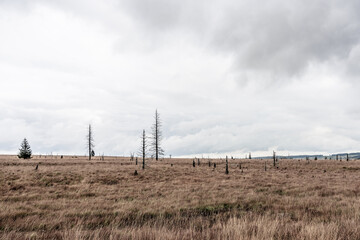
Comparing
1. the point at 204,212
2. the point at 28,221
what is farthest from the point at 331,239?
the point at 28,221

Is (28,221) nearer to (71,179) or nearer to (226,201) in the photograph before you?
(226,201)

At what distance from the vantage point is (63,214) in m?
9.61

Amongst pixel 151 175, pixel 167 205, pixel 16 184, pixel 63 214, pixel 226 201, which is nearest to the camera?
pixel 63 214

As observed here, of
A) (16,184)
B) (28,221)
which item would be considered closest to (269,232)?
(28,221)

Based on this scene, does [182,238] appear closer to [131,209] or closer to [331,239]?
[331,239]

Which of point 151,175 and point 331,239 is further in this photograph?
point 151,175

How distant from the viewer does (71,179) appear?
75.7ft

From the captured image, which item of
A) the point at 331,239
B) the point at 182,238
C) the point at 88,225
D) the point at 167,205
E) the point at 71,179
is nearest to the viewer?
the point at 331,239

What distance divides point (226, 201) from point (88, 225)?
758 centimetres

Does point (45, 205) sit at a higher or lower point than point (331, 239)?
lower

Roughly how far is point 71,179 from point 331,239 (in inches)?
930

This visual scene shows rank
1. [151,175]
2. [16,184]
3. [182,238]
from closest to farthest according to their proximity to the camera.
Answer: [182,238]
[16,184]
[151,175]

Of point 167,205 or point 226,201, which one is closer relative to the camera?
point 167,205

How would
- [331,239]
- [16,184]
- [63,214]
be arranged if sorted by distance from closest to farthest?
[331,239] → [63,214] → [16,184]
